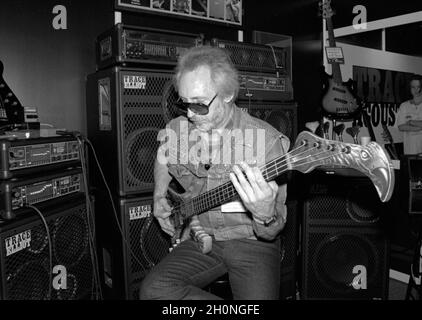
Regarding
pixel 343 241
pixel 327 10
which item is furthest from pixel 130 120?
pixel 327 10

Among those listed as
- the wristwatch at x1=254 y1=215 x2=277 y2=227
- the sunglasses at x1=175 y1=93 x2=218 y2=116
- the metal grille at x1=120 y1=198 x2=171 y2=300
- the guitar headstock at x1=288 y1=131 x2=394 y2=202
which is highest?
the sunglasses at x1=175 y1=93 x2=218 y2=116

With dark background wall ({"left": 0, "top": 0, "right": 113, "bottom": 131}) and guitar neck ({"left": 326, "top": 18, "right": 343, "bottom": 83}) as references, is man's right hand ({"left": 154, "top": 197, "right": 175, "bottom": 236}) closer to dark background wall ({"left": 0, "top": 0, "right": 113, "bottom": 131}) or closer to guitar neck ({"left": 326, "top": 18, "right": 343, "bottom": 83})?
dark background wall ({"left": 0, "top": 0, "right": 113, "bottom": 131})

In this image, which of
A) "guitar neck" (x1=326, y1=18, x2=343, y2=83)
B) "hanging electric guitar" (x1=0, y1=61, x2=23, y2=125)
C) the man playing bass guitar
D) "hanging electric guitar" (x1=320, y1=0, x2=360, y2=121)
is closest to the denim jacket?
the man playing bass guitar

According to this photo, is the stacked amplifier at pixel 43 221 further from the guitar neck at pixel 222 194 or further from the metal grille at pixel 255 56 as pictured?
the metal grille at pixel 255 56

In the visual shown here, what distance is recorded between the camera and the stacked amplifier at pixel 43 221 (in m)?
1.32

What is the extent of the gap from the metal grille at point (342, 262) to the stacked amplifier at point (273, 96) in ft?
0.34

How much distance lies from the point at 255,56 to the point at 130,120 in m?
0.80

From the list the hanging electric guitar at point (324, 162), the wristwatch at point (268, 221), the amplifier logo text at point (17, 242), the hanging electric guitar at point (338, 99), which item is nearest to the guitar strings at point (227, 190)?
the hanging electric guitar at point (324, 162)

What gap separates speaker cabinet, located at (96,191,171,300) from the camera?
163 centimetres

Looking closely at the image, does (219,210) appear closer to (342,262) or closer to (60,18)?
(342,262)

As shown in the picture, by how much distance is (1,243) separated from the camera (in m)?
1.25
